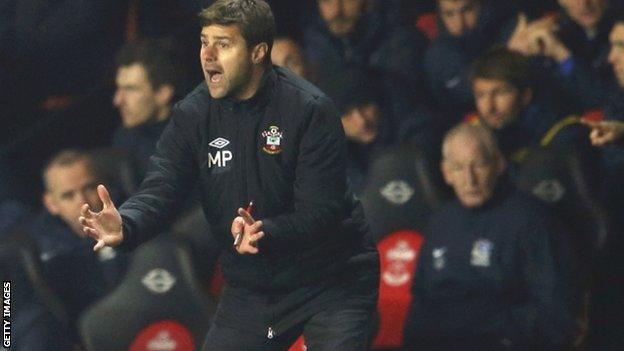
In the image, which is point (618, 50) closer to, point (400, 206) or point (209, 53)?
point (400, 206)

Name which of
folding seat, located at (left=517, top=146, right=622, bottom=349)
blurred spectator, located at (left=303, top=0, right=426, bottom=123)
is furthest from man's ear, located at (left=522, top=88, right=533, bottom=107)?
blurred spectator, located at (left=303, top=0, right=426, bottom=123)

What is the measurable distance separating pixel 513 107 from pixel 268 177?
2.18 meters

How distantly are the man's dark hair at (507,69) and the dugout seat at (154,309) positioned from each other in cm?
135

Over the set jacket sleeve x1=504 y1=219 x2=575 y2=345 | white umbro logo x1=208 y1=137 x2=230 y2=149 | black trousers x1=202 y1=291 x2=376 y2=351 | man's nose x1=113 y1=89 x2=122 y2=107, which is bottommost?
jacket sleeve x1=504 y1=219 x2=575 y2=345

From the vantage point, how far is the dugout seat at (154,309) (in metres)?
5.74

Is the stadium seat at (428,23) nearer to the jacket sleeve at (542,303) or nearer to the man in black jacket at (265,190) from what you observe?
the jacket sleeve at (542,303)

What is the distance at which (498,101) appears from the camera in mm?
6023

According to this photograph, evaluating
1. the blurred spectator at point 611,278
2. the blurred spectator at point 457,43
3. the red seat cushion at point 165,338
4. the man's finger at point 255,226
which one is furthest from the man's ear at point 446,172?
the man's finger at point 255,226

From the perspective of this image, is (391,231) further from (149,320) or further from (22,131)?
(22,131)

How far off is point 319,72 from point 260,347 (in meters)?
2.71

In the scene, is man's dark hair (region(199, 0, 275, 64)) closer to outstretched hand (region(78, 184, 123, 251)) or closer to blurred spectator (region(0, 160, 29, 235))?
outstretched hand (region(78, 184, 123, 251))

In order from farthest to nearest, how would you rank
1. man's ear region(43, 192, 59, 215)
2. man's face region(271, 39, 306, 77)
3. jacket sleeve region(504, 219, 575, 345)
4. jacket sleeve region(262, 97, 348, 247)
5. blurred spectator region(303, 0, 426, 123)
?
blurred spectator region(303, 0, 426, 123) → man's face region(271, 39, 306, 77) → man's ear region(43, 192, 59, 215) → jacket sleeve region(504, 219, 575, 345) → jacket sleeve region(262, 97, 348, 247)

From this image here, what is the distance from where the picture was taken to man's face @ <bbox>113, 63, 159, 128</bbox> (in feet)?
21.6

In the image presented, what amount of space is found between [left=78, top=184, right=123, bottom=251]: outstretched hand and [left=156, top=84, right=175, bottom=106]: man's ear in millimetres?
2748
